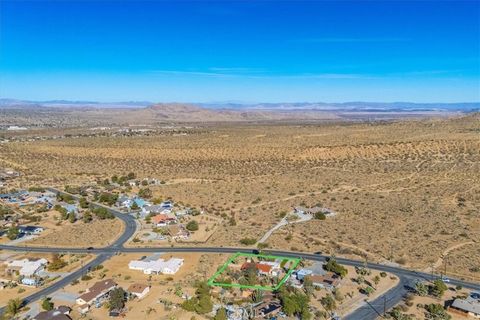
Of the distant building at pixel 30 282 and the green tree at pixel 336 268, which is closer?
the distant building at pixel 30 282

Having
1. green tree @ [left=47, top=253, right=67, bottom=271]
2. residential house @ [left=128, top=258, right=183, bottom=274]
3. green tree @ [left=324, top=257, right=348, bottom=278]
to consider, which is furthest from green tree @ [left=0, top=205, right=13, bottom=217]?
green tree @ [left=324, top=257, right=348, bottom=278]

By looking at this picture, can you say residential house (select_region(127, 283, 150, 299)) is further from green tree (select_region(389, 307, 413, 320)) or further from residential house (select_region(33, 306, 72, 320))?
green tree (select_region(389, 307, 413, 320))

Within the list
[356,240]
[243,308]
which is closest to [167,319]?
[243,308]

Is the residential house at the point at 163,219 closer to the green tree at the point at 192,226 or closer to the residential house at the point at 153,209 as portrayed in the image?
the residential house at the point at 153,209

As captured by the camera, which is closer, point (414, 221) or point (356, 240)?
point (356, 240)

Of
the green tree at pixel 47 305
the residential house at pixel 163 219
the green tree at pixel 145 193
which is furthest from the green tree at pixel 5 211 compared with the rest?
the green tree at pixel 47 305

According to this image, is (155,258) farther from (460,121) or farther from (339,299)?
(460,121)
